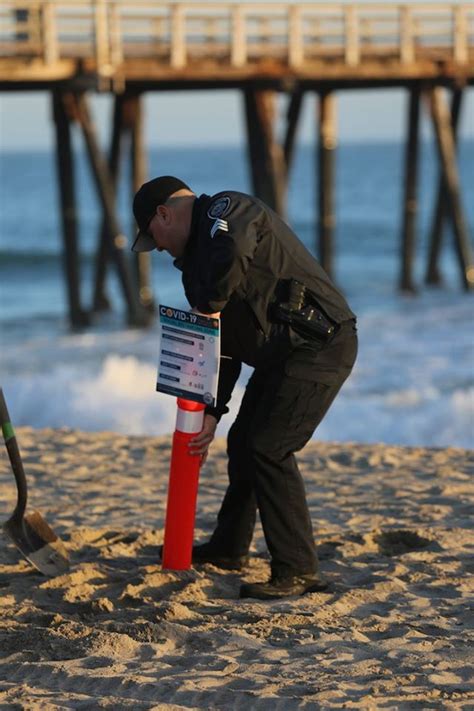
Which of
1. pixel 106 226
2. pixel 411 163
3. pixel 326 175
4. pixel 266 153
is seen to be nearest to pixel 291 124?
pixel 326 175

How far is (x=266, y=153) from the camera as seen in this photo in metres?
17.0

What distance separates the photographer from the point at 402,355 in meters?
15.2

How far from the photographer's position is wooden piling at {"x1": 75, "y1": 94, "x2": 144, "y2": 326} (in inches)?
640

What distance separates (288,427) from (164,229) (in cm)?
84

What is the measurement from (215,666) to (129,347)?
1174 cm

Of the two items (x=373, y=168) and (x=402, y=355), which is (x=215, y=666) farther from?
(x=373, y=168)

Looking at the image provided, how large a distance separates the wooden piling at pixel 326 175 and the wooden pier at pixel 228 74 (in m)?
0.02

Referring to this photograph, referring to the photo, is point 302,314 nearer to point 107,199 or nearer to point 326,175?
point 107,199

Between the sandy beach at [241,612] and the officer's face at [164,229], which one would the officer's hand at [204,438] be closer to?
the sandy beach at [241,612]

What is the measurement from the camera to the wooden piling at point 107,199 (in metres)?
16.3

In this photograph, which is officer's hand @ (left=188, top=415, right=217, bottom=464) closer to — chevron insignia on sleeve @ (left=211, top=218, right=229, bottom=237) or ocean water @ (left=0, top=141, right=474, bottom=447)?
chevron insignia on sleeve @ (left=211, top=218, right=229, bottom=237)

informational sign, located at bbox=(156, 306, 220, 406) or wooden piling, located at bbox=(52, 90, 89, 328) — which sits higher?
informational sign, located at bbox=(156, 306, 220, 406)

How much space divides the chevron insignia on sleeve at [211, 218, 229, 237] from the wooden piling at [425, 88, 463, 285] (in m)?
15.1

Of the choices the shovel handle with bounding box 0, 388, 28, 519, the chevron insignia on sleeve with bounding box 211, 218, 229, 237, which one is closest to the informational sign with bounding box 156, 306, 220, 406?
the chevron insignia on sleeve with bounding box 211, 218, 229, 237
